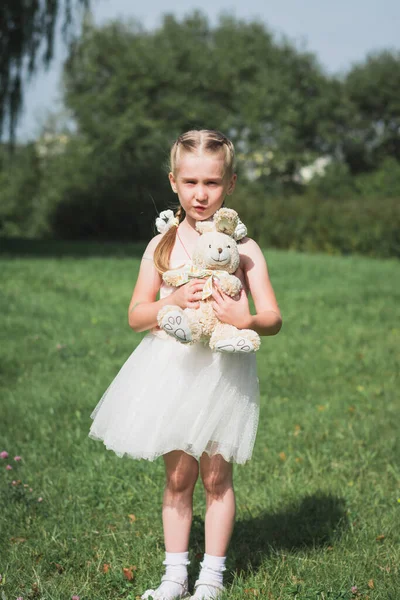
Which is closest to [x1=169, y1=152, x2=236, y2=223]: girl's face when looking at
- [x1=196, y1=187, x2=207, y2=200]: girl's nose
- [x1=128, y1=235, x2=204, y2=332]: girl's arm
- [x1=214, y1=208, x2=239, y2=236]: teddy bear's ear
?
[x1=196, y1=187, x2=207, y2=200]: girl's nose

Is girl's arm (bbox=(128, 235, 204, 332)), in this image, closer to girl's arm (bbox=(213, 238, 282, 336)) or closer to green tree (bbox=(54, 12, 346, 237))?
girl's arm (bbox=(213, 238, 282, 336))

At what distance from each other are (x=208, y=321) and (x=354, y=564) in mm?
1310

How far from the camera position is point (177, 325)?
2570mm

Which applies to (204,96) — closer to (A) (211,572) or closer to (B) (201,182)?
(B) (201,182)

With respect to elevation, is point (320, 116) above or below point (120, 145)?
above

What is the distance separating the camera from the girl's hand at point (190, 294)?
267cm

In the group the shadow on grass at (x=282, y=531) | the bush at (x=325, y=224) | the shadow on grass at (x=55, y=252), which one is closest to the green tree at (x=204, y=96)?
the bush at (x=325, y=224)

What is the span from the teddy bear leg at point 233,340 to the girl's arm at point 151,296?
141mm

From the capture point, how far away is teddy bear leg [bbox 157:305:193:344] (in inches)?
101

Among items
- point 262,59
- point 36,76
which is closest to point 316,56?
point 262,59

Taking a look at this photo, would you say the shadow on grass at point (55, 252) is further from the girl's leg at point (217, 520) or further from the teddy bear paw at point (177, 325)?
the teddy bear paw at point (177, 325)

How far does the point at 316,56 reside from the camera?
45188 mm

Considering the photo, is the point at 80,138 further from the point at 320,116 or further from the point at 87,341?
the point at 87,341

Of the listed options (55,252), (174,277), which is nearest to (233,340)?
(174,277)
